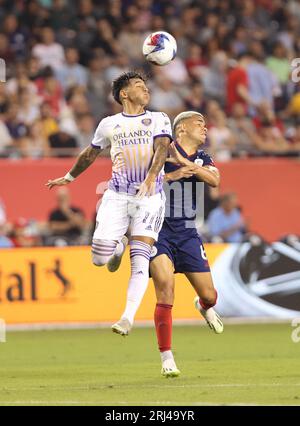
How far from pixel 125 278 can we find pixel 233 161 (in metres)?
3.89

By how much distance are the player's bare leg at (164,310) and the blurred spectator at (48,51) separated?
10.1m

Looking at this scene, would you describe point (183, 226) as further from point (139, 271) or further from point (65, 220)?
point (65, 220)

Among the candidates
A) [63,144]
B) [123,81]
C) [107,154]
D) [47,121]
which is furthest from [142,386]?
[107,154]

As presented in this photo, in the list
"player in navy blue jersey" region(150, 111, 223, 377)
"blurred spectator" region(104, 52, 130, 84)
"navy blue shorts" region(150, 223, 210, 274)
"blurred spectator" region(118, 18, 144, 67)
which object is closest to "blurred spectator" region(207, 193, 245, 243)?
"blurred spectator" region(104, 52, 130, 84)

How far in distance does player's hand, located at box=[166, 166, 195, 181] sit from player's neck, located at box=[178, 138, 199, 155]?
35 cm

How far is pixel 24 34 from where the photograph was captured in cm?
2097

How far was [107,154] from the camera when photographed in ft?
65.8

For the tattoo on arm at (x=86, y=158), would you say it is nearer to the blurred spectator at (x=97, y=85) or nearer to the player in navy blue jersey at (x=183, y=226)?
the player in navy blue jersey at (x=183, y=226)

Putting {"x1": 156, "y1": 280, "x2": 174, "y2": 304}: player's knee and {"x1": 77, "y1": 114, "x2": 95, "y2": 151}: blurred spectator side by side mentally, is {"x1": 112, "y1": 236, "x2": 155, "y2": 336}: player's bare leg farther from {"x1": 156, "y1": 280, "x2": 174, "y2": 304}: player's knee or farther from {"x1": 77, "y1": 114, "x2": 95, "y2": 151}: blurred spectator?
{"x1": 77, "y1": 114, "x2": 95, "y2": 151}: blurred spectator

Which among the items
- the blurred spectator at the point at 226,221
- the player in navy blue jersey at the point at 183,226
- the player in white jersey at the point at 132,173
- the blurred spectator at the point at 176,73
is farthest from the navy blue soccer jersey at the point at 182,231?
the blurred spectator at the point at 176,73

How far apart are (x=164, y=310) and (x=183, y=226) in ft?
3.06

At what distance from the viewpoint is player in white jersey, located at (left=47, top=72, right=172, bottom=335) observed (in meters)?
11.0

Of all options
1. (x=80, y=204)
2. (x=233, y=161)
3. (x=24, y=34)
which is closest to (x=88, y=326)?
(x=80, y=204)

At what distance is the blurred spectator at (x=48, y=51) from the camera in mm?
20641
